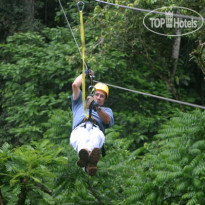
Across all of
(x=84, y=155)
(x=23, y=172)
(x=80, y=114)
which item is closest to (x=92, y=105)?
(x=80, y=114)

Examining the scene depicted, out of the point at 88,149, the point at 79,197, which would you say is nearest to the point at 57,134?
the point at 79,197

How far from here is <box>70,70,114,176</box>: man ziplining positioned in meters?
4.48

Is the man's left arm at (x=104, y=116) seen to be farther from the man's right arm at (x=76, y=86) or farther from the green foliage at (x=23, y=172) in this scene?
the green foliage at (x=23, y=172)

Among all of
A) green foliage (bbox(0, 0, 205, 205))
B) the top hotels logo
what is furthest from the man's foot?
the top hotels logo

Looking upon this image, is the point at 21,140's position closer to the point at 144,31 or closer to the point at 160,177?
the point at 144,31

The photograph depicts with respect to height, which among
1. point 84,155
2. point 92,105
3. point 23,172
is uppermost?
point 92,105

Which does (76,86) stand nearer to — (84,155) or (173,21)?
(84,155)

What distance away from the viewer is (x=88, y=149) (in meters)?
4.56

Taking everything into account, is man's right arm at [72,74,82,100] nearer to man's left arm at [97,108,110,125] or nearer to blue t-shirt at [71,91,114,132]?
blue t-shirt at [71,91,114,132]

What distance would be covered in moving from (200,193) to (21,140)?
620cm

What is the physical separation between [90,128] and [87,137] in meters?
0.12

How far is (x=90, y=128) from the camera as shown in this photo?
4715mm

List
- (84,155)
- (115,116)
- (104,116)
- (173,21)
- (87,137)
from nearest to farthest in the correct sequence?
(84,155) < (87,137) < (104,116) < (173,21) < (115,116)

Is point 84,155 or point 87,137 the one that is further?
point 87,137
